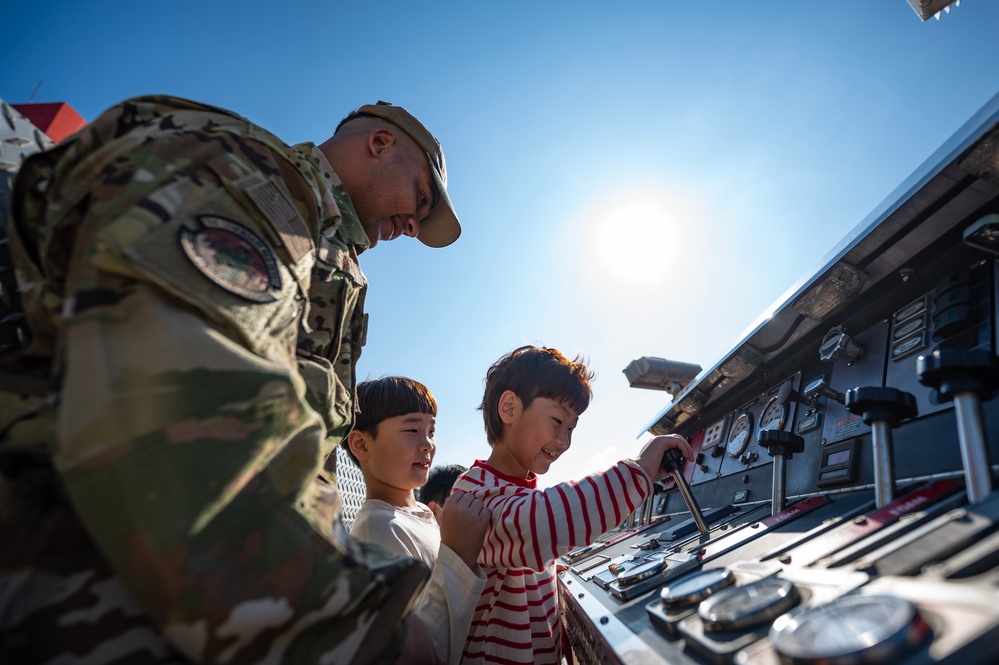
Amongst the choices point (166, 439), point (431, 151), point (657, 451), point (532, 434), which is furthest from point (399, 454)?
point (166, 439)

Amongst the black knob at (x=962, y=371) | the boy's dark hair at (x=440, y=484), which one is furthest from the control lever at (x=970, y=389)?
the boy's dark hair at (x=440, y=484)

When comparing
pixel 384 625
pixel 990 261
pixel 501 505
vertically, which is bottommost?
pixel 384 625

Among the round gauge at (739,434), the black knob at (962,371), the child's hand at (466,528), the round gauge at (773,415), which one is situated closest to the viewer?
the black knob at (962,371)

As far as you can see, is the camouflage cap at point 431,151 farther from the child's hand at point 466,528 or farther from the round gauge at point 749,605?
the round gauge at point 749,605

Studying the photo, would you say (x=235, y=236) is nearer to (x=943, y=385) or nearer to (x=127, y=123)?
(x=127, y=123)

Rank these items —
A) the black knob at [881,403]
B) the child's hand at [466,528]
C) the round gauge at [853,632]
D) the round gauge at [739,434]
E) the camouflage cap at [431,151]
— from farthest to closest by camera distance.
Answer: the round gauge at [739,434], the camouflage cap at [431,151], the child's hand at [466,528], the black knob at [881,403], the round gauge at [853,632]

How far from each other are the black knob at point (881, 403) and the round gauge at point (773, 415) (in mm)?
889

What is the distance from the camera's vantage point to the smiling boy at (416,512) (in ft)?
4.67

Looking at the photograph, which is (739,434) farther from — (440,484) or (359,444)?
(440,484)

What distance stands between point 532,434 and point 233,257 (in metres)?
1.35

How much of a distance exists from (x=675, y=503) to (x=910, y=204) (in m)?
1.96

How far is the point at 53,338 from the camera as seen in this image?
30.0 inches

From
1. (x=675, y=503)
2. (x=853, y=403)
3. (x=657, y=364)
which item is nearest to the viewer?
(x=853, y=403)

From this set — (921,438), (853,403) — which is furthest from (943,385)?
(921,438)
